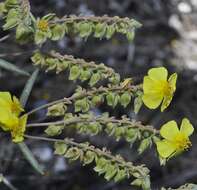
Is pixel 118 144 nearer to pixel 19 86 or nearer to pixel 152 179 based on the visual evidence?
pixel 152 179

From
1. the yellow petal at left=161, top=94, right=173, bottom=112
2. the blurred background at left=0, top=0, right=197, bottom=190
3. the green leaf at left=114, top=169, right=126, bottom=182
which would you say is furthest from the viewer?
the blurred background at left=0, top=0, right=197, bottom=190

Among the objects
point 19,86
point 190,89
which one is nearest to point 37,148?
point 19,86

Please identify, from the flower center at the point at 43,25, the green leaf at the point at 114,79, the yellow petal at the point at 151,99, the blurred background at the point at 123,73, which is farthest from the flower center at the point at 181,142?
the blurred background at the point at 123,73

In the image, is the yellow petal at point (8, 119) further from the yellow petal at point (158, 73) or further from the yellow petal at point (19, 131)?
the yellow petal at point (158, 73)

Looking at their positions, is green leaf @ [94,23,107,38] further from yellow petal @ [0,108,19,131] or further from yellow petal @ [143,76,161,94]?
yellow petal @ [0,108,19,131]

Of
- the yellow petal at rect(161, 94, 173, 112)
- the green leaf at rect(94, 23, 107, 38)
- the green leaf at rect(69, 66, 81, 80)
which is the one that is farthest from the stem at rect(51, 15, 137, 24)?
the yellow petal at rect(161, 94, 173, 112)

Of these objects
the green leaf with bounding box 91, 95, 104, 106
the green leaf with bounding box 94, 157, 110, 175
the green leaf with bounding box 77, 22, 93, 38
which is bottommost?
the green leaf with bounding box 94, 157, 110, 175
